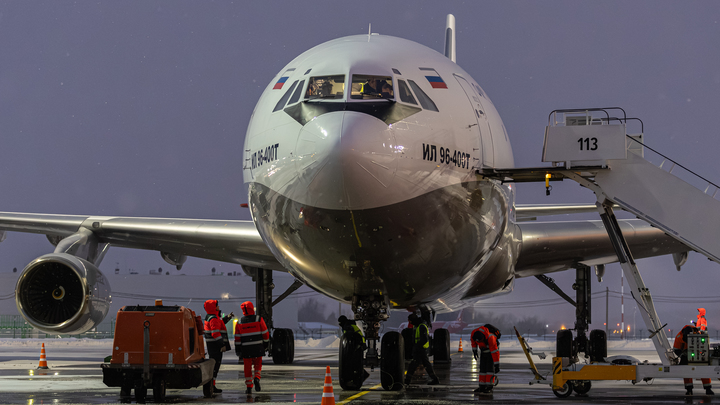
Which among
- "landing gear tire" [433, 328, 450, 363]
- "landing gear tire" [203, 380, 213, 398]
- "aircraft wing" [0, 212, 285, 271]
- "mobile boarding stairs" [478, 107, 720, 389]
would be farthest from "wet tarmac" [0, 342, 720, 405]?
"landing gear tire" [433, 328, 450, 363]

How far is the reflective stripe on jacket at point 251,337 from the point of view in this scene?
1095 centimetres

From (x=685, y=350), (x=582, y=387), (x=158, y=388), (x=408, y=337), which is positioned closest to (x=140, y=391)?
(x=158, y=388)

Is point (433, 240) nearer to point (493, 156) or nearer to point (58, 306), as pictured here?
point (493, 156)

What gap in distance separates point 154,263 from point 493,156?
14115 centimetres

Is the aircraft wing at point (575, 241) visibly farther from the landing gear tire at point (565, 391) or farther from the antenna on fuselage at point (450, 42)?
the antenna on fuselage at point (450, 42)

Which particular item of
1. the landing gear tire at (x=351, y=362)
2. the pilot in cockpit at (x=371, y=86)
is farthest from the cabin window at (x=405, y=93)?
the landing gear tire at (x=351, y=362)

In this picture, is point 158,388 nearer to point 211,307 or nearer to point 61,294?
point 211,307

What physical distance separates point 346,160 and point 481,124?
2.73 m

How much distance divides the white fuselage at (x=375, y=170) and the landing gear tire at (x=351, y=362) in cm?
73

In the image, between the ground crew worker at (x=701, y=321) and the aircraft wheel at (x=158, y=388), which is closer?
the aircraft wheel at (x=158, y=388)

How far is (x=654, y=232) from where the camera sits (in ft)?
Answer: 48.0

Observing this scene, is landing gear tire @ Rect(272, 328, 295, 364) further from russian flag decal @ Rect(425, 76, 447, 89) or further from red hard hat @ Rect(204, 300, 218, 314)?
russian flag decal @ Rect(425, 76, 447, 89)

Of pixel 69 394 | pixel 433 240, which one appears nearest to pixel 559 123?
pixel 433 240

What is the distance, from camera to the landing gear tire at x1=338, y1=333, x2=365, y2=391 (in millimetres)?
10430
